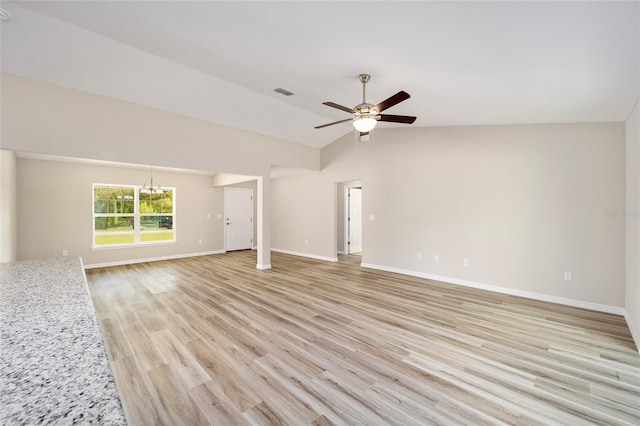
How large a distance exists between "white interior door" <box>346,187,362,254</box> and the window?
5.16 meters

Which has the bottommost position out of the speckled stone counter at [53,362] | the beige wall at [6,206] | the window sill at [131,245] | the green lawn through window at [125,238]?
the window sill at [131,245]

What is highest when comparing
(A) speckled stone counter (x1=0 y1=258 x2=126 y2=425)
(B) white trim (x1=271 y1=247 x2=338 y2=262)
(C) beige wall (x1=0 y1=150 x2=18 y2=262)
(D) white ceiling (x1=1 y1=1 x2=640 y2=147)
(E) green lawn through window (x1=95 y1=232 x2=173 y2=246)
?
(D) white ceiling (x1=1 y1=1 x2=640 y2=147)

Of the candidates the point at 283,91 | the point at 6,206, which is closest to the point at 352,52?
the point at 283,91

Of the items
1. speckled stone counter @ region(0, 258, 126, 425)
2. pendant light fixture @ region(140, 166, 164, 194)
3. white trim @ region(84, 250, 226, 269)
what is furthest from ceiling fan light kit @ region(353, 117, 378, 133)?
white trim @ region(84, 250, 226, 269)

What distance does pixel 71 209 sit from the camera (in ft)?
19.6

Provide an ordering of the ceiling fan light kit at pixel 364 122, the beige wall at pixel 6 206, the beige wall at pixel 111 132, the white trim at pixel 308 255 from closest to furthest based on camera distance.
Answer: the ceiling fan light kit at pixel 364 122 < the beige wall at pixel 111 132 < the beige wall at pixel 6 206 < the white trim at pixel 308 255

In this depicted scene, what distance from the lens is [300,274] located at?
5.75 m

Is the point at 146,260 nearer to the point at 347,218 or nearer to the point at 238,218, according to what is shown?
the point at 238,218

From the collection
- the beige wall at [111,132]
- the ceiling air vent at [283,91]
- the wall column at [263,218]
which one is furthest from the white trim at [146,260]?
the ceiling air vent at [283,91]

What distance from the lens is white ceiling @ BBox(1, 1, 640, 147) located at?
202 cm

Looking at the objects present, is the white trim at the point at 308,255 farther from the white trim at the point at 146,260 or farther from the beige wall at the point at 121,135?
the white trim at the point at 146,260

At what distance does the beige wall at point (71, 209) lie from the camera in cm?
548

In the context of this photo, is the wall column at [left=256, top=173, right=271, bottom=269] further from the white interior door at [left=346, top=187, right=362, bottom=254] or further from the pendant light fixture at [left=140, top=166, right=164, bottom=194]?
the white interior door at [left=346, top=187, right=362, bottom=254]

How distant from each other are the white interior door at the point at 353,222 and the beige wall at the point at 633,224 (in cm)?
587
